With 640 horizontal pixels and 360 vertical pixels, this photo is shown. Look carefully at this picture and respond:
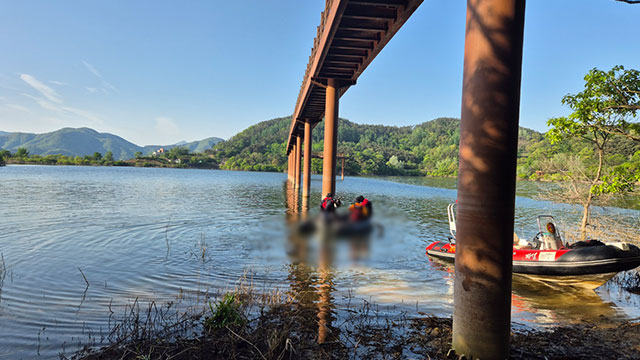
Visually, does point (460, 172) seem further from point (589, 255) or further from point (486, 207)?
point (589, 255)

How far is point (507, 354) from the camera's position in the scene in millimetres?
4301

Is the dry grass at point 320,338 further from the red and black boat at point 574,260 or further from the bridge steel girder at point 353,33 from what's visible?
the bridge steel girder at point 353,33

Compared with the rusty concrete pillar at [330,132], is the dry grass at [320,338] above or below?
below

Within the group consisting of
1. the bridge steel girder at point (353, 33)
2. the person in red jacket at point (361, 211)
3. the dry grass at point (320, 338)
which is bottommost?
the dry grass at point (320, 338)

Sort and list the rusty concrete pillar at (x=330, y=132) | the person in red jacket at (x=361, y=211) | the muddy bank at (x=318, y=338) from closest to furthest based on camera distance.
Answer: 1. the muddy bank at (x=318, y=338)
2. the person in red jacket at (x=361, y=211)
3. the rusty concrete pillar at (x=330, y=132)

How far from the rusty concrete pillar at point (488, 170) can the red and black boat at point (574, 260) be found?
639 centimetres

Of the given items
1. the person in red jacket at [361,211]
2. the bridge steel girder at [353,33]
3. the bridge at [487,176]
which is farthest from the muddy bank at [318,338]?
the bridge steel girder at [353,33]

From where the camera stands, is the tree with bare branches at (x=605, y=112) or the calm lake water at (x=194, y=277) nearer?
the calm lake water at (x=194, y=277)

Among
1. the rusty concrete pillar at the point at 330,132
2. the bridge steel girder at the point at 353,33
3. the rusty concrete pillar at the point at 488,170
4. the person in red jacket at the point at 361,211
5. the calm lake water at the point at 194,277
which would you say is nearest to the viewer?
the rusty concrete pillar at the point at 488,170

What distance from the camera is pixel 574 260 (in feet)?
30.1

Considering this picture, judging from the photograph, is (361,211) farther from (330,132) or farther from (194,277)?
(330,132)

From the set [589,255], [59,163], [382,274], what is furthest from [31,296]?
[59,163]

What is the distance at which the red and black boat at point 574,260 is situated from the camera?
869 centimetres

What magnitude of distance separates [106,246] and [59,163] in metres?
172
